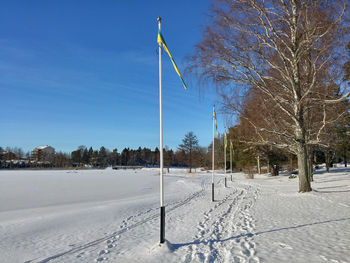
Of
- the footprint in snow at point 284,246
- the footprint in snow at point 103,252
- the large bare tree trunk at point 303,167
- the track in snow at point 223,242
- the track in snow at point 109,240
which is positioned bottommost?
the track in snow at point 109,240

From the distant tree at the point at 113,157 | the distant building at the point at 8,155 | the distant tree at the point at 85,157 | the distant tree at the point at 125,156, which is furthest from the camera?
the distant tree at the point at 125,156

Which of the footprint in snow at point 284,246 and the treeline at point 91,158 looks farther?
the treeline at point 91,158

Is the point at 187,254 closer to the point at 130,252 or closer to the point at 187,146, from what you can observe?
the point at 130,252

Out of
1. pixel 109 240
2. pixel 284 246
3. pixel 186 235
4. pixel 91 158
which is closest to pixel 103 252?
pixel 109 240

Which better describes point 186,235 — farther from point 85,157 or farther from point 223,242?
point 85,157

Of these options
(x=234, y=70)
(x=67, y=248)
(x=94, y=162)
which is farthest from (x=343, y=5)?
(x=94, y=162)

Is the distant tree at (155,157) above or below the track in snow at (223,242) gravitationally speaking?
above

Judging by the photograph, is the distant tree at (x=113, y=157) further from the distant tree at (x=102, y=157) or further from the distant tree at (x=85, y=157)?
the distant tree at (x=85, y=157)

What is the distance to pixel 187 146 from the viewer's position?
67.2m

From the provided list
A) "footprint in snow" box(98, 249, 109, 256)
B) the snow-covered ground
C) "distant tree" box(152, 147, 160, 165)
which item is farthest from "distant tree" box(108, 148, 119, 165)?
"footprint in snow" box(98, 249, 109, 256)

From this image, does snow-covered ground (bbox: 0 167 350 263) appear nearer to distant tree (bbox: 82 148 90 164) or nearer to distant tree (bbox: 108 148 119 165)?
distant tree (bbox: 82 148 90 164)

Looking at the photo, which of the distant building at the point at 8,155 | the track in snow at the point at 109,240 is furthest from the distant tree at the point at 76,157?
the track in snow at the point at 109,240

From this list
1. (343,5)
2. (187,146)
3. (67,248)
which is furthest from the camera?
(187,146)

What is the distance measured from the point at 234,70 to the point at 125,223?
8.63 metres
